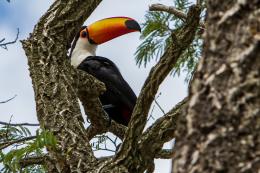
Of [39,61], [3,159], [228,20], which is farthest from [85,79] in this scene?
[228,20]

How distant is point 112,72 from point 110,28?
0.73m

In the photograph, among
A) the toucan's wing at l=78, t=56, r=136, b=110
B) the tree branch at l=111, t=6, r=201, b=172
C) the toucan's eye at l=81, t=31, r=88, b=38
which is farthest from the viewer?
the toucan's eye at l=81, t=31, r=88, b=38

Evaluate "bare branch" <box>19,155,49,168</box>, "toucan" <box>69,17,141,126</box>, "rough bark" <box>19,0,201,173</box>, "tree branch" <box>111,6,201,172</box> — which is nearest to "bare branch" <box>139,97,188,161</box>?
"rough bark" <box>19,0,201,173</box>

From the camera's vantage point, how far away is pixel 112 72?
601 cm

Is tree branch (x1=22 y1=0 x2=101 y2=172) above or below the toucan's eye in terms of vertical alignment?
below

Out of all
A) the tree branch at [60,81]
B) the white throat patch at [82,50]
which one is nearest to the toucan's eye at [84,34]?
the white throat patch at [82,50]

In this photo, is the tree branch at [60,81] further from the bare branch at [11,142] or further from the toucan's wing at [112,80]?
the toucan's wing at [112,80]

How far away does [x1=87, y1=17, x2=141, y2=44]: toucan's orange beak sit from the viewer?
20.9 ft

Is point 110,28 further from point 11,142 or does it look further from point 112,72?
point 11,142

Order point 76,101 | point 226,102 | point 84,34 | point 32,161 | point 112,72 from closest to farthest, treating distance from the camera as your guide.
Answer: point 226,102 → point 76,101 → point 32,161 → point 112,72 → point 84,34

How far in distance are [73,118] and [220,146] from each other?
2049 millimetres

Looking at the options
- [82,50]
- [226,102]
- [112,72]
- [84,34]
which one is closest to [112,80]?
[112,72]

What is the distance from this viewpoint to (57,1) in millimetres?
3662

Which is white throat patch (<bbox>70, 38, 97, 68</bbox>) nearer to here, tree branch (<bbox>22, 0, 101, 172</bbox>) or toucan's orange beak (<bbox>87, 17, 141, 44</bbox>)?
toucan's orange beak (<bbox>87, 17, 141, 44</bbox>)
